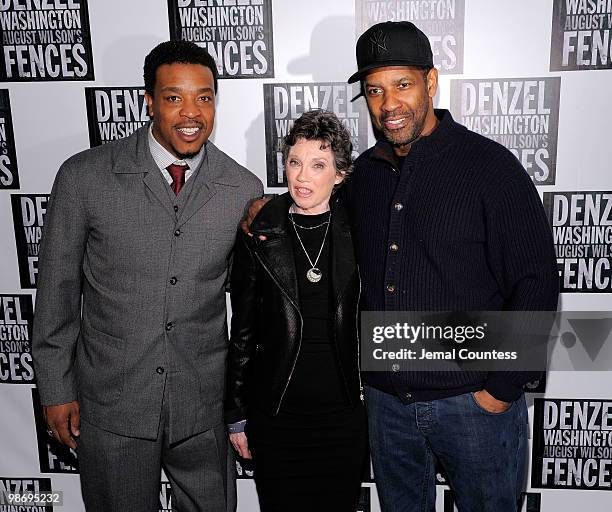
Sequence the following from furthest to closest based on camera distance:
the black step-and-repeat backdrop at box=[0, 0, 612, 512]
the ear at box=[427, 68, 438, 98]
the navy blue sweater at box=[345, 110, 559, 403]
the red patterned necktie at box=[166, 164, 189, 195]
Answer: the black step-and-repeat backdrop at box=[0, 0, 612, 512]
the red patterned necktie at box=[166, 164, 189, 195]
the ear at box=[427, 68, 438, 98]
the navy blue sweater at box=[345, 110, 559, 403]

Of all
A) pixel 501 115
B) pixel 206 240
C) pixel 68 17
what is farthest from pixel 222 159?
pixel 501 115

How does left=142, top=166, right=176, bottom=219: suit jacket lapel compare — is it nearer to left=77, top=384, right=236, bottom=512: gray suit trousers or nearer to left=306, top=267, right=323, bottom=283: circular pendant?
left=306, top=267, right=323, bottom=283: circular pendant

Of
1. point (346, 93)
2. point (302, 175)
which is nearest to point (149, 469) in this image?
point (302, 175)

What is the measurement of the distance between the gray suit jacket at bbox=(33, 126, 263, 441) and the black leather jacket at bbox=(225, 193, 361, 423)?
11cm

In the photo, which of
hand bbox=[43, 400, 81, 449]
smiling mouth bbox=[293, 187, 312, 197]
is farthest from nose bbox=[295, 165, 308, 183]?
hand bbox=[43, 400, 81, 449]

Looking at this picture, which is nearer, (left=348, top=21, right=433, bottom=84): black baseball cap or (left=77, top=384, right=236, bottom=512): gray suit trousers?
(left=348, top=21, right=433, bottom=84): black baseball cap

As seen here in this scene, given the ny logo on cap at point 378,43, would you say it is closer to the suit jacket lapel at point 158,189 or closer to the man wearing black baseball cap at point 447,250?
the man wearing black baseball cap at point 447,250

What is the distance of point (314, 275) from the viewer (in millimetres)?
1888

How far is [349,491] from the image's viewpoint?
2.00 m

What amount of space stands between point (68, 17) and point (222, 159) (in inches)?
35.8

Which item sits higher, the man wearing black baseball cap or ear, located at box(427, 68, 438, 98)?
ear, located at box(427, 68, 438, 98)

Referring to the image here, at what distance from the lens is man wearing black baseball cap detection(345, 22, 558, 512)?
1.76 metres

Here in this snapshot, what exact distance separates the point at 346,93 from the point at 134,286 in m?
1.08

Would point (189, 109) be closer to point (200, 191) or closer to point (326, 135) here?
point (200, 191)
